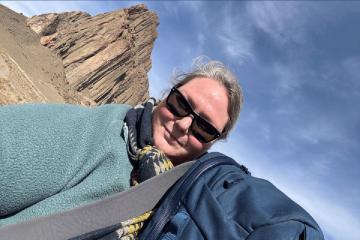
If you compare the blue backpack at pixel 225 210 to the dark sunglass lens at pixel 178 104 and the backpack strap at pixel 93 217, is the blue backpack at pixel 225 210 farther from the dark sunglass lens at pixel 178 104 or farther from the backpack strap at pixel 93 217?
the dark sunglass lens at pixel 178 104

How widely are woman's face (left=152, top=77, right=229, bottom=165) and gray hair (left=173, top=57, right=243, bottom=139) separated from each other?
1.6 inches

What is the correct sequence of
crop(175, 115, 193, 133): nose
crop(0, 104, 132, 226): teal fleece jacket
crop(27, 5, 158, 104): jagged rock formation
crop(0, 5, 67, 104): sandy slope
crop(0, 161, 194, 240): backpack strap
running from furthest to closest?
1. crop(27, 5, 158, 104): jagged rock formation
2. crop(0, 5, 67, 104): sandy slope
3. crop(175, 115, 193, 133): nose
4. crop(0, 104, 132, 226): teal fleece jacket
5. crop(0, 161, 194, 240): backpack strap

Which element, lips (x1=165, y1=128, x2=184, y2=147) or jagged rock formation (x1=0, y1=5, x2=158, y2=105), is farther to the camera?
jagged rock formation (x1=0, y1=5, x2=158, y2=105)

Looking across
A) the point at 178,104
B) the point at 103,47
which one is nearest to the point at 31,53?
the point at 103,47

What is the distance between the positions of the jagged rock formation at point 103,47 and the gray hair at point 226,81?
63.1 meters

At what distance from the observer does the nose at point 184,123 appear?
2721mm

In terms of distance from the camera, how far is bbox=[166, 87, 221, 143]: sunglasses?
8.95 ft

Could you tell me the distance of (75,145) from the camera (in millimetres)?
2455

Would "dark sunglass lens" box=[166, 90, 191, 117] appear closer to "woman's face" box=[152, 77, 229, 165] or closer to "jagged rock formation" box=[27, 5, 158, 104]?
"woman's face" box=[152, 77, 229, 165]

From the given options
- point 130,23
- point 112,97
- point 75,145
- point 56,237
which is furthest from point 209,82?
point 130,23

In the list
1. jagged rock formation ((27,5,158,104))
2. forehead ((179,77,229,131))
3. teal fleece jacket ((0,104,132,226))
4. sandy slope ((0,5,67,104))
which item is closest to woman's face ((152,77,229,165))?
forehead ((179,77,229,131))

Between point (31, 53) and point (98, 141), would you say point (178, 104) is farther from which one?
point (31, 53)

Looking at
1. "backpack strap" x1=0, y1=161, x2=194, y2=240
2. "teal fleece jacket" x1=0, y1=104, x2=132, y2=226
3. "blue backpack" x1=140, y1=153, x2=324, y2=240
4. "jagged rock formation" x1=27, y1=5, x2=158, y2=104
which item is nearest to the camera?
"blue backpack" x1=140, y1=153, x2=324, y2=240

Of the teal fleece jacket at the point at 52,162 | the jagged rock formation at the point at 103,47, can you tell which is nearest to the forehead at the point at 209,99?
the teal fleece jacket at the point at 52,162
